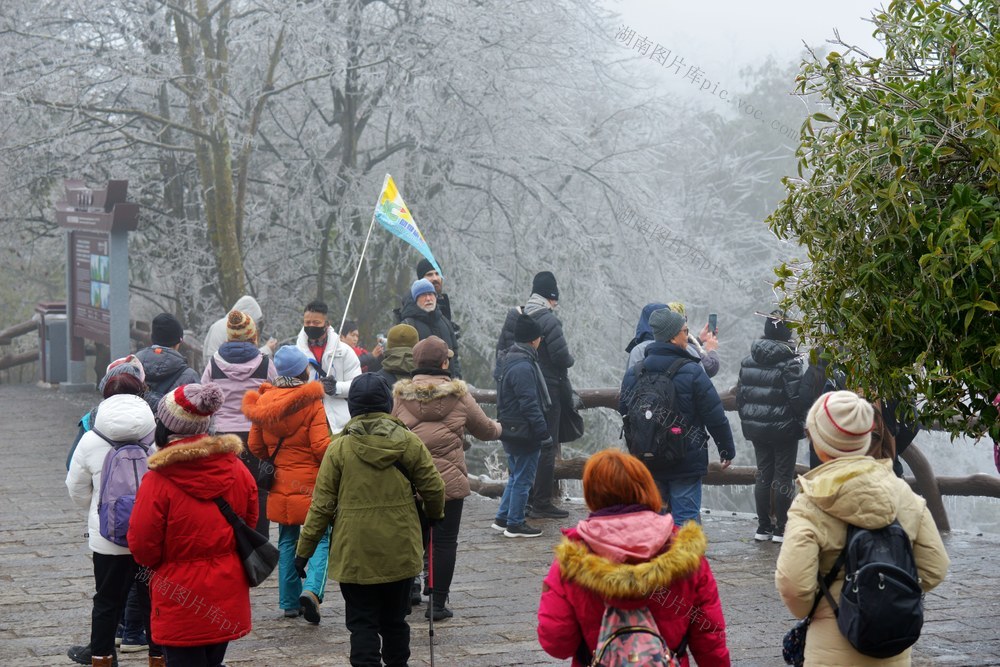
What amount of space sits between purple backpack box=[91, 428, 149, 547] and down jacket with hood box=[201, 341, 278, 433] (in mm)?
2165

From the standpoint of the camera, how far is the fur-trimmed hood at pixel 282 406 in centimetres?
712

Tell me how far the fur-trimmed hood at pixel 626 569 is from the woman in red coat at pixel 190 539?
75.5 inches

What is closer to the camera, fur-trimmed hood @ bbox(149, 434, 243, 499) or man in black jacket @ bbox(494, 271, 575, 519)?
fur-trimmed hood @ bbox(149, 434, 243, 499)

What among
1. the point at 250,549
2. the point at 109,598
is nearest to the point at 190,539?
the point at 250,549

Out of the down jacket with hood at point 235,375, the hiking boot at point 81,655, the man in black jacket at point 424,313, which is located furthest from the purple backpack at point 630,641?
the man in black jacket at point 424,313

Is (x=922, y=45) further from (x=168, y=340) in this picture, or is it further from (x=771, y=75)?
(x=771, y=75)

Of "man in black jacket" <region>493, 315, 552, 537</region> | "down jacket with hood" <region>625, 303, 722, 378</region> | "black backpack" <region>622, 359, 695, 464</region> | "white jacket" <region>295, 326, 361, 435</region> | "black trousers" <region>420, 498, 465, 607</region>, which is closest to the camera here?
"black trousers" <region>420, 498, 465, 607</region>

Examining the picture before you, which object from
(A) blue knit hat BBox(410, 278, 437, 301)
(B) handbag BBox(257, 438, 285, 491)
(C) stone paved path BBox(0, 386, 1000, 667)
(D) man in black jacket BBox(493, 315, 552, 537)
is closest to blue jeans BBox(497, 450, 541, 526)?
(D) man in black jacket BBox(493, 315, 552, 537)

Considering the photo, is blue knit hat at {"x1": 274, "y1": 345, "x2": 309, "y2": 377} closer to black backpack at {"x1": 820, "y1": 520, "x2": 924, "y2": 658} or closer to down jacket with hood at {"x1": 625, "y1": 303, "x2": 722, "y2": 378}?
down jacket with hood at {"x1": 625, "y1": 303, "x2": 722, "y2": 378}

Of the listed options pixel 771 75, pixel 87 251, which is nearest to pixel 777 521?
pixel 87 251

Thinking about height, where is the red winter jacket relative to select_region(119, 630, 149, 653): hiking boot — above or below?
above

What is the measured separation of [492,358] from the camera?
20734 millimetres

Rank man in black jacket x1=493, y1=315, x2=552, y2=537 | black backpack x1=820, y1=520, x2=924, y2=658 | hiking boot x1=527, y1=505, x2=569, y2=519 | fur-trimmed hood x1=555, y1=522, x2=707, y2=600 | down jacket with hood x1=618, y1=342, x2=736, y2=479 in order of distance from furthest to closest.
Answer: hiking boot x1=527, y1=505, x2=569, y2=519
man in black jacket x1=493, y1=315, x2=552, y2=537
down jacket with hood x1=618, y1=342, x2=736, y2=479
black backpack x1=820, y1=520, x2=924, y2=658
fur-trimmed hood x1=555, y1=522, x2=707, y2=600

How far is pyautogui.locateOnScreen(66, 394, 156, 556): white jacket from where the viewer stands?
6113 millimetres
